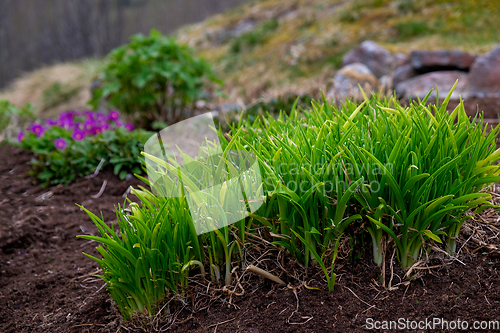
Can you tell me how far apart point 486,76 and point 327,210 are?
374cm

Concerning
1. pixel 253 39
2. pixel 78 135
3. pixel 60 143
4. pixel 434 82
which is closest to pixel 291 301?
pixel 60 143

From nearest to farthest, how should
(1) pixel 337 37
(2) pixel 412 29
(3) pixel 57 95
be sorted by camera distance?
1. (2) pixel 412 29
2. (1) pixel 337 37
3. (3) pixel 57 95

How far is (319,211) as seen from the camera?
1.63 metres

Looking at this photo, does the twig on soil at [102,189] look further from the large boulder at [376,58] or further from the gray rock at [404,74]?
the large boulder at [376,58]

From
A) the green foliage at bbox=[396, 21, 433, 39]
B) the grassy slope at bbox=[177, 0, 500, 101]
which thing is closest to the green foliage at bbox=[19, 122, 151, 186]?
the grassy slope at bbox=[177, 0, 500, 101]

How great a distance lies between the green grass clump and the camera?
1418 millimetres

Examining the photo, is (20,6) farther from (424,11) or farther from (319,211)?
(319,211)

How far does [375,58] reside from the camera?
255 inches

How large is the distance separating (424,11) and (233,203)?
9079mm

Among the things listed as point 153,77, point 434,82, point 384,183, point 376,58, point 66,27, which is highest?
point 66,27

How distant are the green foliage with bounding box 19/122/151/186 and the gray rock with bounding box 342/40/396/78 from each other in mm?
4690

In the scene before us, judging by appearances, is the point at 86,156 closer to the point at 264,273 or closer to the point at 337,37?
the point at 264,273

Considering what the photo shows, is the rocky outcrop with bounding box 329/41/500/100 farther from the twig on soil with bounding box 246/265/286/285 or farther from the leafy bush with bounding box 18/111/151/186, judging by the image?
the twig on soil with bounding box 246/265/286/285

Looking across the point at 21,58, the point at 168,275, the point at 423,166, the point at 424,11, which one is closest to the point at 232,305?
the point at 168,275
